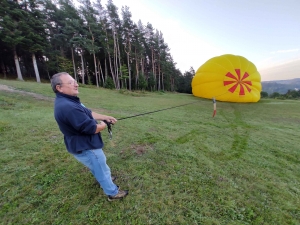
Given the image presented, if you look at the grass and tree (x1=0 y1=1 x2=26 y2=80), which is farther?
tree (x1=0 y1=1 x2=26 y2=80)

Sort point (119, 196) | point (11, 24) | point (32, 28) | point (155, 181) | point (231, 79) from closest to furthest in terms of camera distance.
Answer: point (119, 196), point (155, 181), point (231, 79), point (11, 24), point (32, 28)

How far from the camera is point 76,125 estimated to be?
1280 mm

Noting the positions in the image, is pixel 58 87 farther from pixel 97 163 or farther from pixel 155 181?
pixel 155 181

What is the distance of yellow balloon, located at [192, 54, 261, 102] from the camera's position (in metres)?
8.91

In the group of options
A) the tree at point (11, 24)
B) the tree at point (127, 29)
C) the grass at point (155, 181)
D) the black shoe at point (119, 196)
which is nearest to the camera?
the grass at point (155, 181)

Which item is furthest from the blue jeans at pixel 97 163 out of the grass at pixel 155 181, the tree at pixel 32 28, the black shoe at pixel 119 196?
the tree at pixel 32 28

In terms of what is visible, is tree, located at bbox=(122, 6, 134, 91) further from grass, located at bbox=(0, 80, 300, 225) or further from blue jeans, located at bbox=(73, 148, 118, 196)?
blue jeans, located at bbox=(73, 148, 118, 196)

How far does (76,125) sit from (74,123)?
0.09 ft

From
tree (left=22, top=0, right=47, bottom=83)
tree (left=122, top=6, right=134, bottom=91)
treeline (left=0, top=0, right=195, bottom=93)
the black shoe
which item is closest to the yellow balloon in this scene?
the black shoe

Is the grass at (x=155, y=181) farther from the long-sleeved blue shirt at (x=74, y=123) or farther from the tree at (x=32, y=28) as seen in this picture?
the tree at (x=32, y=28)

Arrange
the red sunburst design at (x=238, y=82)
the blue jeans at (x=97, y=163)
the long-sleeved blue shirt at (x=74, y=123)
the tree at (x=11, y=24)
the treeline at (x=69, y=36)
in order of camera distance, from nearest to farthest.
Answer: the long-sleeved blue shirt at (x=74, y=123), the blue jeans at (x=97, y=163), the red sunburst design at (x=238, y=82), the tree at (x=11, y=24), the treeline at (x=69, y=36)

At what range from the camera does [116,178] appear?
7.02 ft

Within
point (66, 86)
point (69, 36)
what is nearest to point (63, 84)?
point (66, 86)

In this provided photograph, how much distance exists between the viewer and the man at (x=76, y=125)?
4.22 feet
